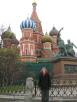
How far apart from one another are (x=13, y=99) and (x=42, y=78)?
4.08 m

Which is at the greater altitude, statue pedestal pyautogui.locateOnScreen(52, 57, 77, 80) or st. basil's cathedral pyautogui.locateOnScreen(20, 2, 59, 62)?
st. basil's cathedral pyautogui.locateOnScreen(20, 2, 59, 62)

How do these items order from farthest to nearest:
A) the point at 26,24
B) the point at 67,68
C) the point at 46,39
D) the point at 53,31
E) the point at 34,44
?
the point at 53,31, the point at 46,39, the point at 34,44, the point at 26,24, the point at 67,68

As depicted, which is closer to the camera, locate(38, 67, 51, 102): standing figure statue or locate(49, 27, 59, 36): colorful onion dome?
locate(38, 67, 51, 102): standing figure statue

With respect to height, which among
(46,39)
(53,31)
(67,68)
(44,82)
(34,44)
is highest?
(53,31)

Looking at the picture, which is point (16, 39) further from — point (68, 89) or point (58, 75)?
point (68, 89)

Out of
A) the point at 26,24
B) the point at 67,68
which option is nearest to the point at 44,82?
the point at 67,68

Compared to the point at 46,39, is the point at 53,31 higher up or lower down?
higher up

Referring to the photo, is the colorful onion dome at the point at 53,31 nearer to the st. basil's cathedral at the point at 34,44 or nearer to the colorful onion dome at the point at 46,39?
the st. basil's cathedral at the point at 34,44

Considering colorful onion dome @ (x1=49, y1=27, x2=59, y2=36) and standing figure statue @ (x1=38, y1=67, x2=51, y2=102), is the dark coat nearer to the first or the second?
standing figure statue @ (x1=38, y1=67, x2=51, y2=102)

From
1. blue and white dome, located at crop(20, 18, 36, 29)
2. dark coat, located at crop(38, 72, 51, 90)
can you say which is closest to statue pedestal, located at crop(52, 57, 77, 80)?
dark coat, located at crop(38, 72, 51, 90)

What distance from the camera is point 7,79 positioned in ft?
127

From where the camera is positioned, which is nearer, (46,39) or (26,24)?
(26,24)

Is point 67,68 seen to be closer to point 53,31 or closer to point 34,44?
point 34,44

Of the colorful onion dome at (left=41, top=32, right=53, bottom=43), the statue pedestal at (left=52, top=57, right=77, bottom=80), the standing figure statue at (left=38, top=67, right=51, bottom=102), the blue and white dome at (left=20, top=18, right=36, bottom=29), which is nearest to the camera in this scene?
the standing figure statue at (left=38, top=67, right=51, bottom=102)
